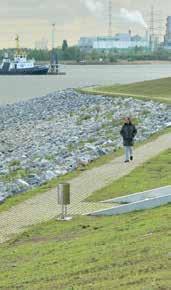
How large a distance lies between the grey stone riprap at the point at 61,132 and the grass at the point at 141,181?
1.96 meters

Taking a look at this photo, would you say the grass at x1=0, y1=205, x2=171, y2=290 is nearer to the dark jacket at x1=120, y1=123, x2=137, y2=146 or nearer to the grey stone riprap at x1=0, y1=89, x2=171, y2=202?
the grey stone riprap at x1=0, y1=89, x2=171, y2=202

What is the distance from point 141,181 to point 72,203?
240 centimetres

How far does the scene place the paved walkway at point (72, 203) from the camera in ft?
46.6

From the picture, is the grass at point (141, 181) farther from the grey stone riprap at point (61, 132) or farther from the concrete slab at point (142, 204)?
the grey stone riprap at point (61, 132)

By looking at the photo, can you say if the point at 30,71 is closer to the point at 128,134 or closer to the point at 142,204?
the point at 128,134

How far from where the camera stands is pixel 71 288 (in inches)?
340

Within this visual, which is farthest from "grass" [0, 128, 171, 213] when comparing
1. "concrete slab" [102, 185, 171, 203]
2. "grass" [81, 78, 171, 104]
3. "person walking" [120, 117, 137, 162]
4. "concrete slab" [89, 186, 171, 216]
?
"grass" [81, 78, 171, 104]

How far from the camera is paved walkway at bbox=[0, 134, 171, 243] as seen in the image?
14.2m

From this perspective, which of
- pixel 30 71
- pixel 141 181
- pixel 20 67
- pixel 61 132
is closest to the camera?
pixel 141 181

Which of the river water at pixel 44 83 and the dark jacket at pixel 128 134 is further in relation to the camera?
the river water at pixel 44 83

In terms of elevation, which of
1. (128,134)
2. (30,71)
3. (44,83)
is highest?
(128,134)

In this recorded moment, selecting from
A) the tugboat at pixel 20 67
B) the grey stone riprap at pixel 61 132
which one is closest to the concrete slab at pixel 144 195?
the grey stone riprap at pixel 61 132

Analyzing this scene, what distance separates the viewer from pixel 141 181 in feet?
58.1

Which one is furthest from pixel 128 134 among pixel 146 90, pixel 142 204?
pixel 146 90
